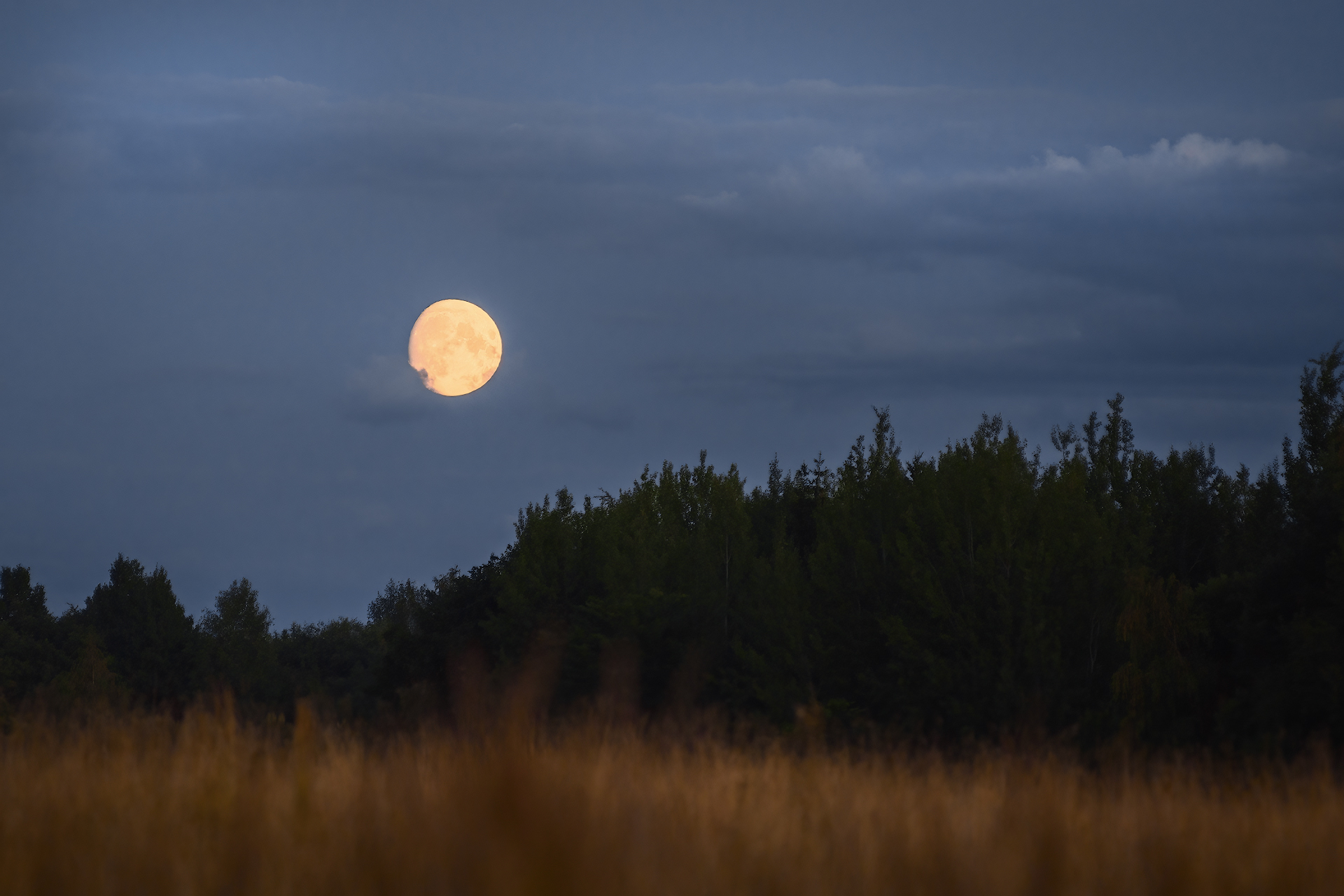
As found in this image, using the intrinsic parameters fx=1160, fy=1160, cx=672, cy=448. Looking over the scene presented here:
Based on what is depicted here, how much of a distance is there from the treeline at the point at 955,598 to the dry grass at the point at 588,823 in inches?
655

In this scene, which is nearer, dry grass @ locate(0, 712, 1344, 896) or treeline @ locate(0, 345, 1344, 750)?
dry grass @ locate(0, 712, 1344, 896)

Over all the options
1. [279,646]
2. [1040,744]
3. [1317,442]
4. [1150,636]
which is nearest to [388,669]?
[1150,636]

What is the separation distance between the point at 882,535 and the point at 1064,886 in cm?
3958

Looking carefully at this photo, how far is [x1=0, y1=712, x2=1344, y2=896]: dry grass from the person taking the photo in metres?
4.85

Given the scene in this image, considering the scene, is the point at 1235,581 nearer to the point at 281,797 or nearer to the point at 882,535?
the point at 882,535

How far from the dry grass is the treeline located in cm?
1665

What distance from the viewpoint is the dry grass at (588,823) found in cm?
485

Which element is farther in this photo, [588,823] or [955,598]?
[955,598]

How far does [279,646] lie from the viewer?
10444 cm

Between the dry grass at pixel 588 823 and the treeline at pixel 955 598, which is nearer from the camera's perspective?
the dry grass at pixel 588 823

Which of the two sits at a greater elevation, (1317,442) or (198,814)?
(1317,442)

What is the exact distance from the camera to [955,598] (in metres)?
39.2

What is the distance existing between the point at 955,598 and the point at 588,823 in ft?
116

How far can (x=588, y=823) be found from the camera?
5.30 meters
